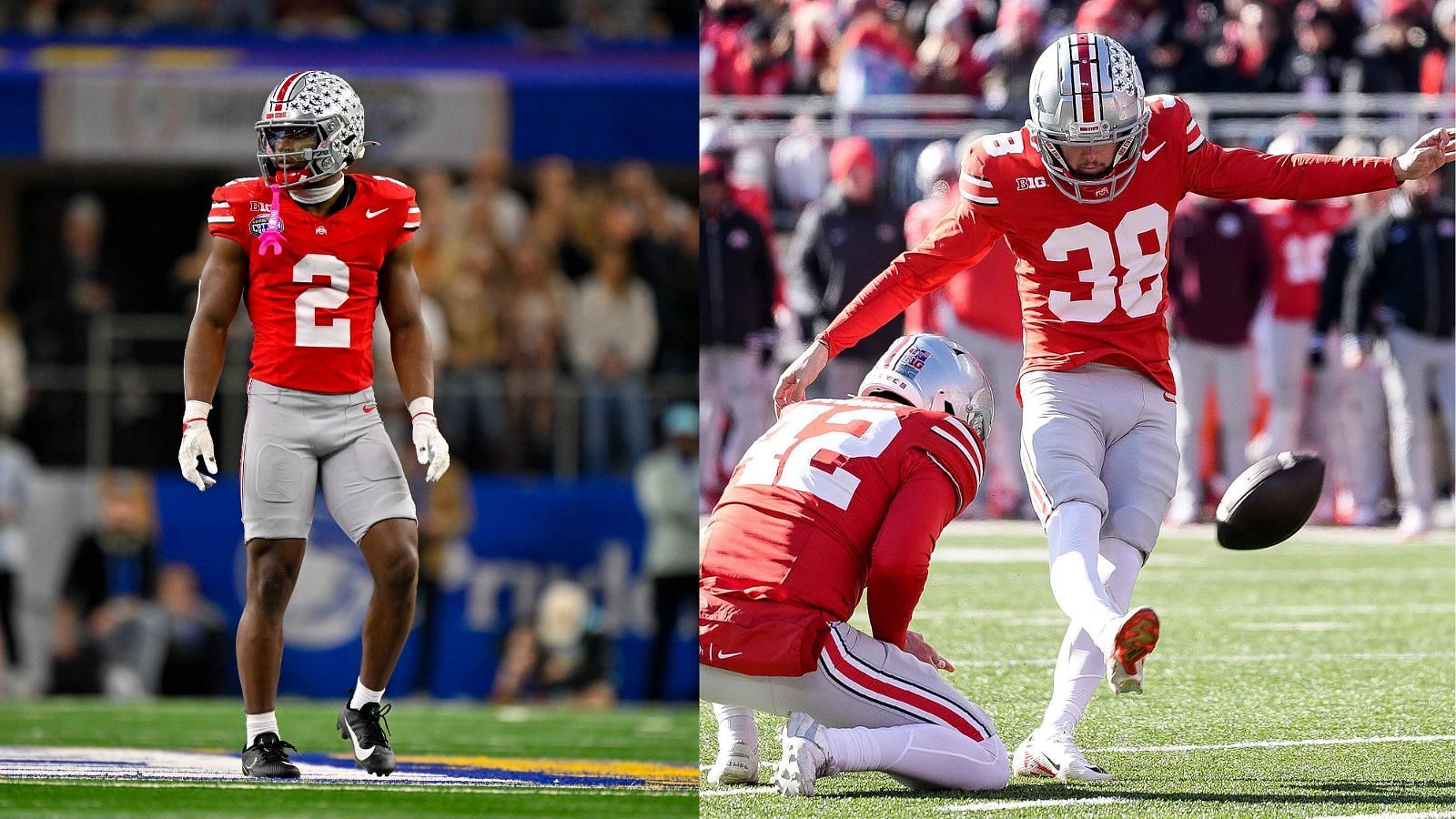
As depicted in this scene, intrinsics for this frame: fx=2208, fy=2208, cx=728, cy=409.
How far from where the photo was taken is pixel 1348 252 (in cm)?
1066

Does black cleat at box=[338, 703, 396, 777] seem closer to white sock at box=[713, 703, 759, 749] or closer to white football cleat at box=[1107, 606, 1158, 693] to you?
white sock at box=[713, 703, 759, 749]

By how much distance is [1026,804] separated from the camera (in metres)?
4.32

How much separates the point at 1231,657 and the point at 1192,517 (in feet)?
13.9

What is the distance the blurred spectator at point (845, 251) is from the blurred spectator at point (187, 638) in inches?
127

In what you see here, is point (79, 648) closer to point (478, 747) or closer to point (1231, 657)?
point (478, 747)

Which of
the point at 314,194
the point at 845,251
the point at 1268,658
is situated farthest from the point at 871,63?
the point at 314,194

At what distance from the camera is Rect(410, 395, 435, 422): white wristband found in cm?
469

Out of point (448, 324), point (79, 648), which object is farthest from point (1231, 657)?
point (79, 648)

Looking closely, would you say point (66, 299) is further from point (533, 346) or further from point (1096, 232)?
point (1096, 232)

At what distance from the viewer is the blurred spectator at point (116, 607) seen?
1052cm

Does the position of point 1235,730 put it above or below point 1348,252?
below

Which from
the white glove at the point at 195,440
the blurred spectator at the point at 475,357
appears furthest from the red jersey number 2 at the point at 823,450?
the blurred spectator at the point at 475,357

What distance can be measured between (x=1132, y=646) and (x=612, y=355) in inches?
300

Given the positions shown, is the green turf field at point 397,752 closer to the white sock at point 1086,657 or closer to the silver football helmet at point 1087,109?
the white sock at point 1086,657
